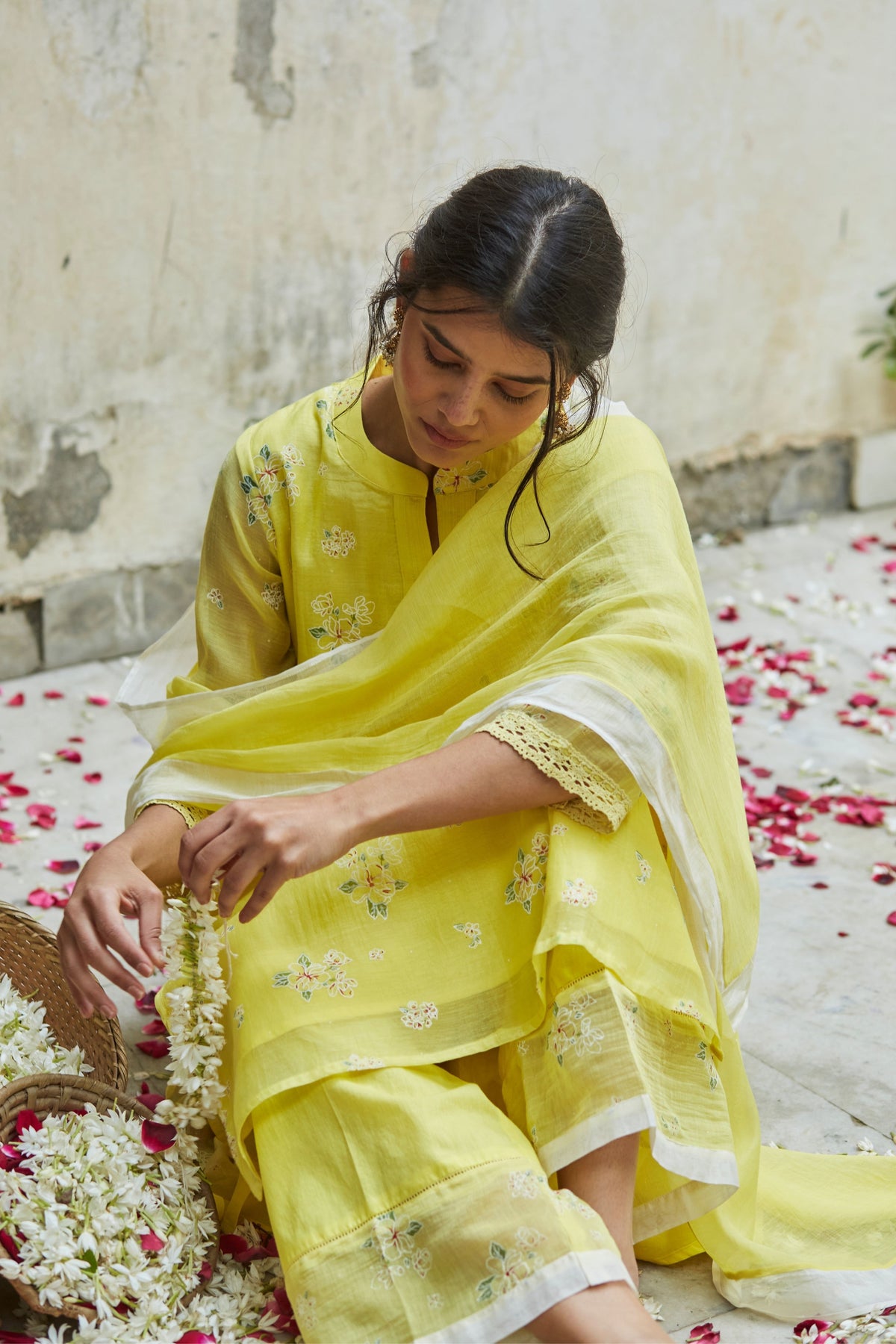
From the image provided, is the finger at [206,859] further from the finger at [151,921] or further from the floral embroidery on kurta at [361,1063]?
the floral embroidery on kurta at [361,1063]

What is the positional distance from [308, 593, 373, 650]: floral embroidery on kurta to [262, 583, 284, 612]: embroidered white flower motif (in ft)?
0.25

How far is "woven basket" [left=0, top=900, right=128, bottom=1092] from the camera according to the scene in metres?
2.20

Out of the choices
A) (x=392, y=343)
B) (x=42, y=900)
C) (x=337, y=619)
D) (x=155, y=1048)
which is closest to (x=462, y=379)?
(x=392, y=343)

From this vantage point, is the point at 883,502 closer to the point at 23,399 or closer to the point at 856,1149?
the point at 23,399

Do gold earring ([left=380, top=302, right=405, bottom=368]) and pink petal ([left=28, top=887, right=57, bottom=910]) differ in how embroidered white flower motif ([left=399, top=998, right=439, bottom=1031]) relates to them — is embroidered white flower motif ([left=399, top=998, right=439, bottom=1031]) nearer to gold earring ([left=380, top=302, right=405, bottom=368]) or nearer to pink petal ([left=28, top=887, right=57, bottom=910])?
gold earring ([left=380, top=302, right=405, bottom=368])

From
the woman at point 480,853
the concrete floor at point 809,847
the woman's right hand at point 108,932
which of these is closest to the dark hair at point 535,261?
the woman at point 480,853

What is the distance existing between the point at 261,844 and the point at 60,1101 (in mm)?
482

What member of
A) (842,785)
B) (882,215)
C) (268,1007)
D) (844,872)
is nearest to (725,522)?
(882,215)

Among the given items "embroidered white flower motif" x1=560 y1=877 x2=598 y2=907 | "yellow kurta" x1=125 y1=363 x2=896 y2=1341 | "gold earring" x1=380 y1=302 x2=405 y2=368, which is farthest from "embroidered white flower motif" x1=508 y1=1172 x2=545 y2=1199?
"gold earring" x1=380 y1=302 x2=405 y2=368

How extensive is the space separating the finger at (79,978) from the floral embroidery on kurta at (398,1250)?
448mm

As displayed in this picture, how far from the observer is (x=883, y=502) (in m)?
6.00

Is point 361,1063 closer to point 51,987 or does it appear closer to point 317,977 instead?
point 317,977

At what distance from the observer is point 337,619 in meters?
2.32

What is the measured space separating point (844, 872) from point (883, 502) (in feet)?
10.1
